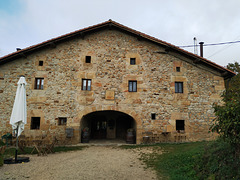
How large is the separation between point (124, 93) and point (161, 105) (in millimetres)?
2402

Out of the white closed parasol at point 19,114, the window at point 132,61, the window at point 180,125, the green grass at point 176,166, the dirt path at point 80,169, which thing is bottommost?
the dirt path at point 80,169

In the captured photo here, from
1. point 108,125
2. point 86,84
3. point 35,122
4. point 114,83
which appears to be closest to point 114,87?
point 114,83

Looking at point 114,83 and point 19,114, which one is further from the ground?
point 114,83

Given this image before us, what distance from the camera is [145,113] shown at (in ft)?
33.8

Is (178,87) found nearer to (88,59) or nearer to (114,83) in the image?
(114,83)

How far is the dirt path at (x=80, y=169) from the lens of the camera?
15.8 feet

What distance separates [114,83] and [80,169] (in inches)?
235

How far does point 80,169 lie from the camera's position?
5.45 metres

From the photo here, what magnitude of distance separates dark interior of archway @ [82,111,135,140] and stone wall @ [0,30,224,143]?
3.69 m

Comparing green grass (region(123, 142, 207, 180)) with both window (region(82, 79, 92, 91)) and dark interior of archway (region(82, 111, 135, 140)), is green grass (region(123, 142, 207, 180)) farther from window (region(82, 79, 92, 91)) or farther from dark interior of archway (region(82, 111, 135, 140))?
dark interior of archway (region(82, 111, 135, 140))

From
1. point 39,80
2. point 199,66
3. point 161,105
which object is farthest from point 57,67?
point 199,66

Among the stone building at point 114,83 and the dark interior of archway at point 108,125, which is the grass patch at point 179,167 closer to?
the stone building at point 114,83

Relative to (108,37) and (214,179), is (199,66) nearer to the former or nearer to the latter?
(108,37)

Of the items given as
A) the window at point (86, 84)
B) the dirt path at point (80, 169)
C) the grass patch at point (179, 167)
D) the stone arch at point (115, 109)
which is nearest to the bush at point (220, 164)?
the grass patch at point (179, 167)
